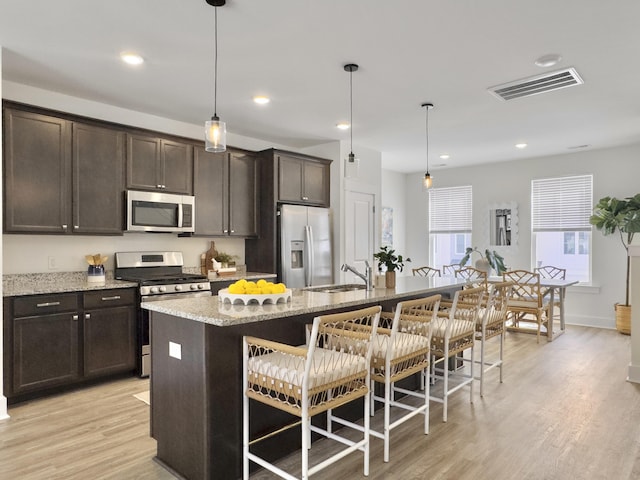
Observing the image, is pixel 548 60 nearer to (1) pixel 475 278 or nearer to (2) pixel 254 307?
(2) pixel 254 307

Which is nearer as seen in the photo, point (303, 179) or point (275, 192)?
point (275, 192)

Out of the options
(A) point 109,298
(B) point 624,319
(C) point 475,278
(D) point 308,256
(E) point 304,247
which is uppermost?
(E) point 304,247

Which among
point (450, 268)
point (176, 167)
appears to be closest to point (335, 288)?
point (176, 167)

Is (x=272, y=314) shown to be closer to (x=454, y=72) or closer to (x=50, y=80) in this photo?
(x=454, y=72)

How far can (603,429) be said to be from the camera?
9.72ft

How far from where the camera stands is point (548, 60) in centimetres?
329

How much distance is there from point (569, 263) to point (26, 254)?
7.22 meters

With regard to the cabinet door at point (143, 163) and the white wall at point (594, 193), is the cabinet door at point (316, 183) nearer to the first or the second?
the cabinet door at point (143, 163)

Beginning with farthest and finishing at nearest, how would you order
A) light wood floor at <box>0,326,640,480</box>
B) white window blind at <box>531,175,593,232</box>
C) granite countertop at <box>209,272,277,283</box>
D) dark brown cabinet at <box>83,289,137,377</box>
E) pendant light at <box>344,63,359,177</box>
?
white window blind at <box>531,175,593,232</box>, granite countertop at <box>209,272,277,283</box>, dark brown cabinet at <box>83,289,137,377</box>, pendant light at <box>344,63,359,177</box>, light wood floor at <box>0,326,640,480</box>

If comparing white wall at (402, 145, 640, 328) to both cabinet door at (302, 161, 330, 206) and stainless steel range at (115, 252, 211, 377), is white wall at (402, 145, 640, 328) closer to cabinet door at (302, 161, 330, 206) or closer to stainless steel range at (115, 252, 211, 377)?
cabinet door at (302, 161, 330, 206)

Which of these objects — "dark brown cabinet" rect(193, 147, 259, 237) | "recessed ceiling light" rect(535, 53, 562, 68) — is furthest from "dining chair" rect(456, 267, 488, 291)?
"dark brown cabinet" rect(193, 147, 259, 237)

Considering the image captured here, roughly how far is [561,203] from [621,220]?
Result: 1108 mm

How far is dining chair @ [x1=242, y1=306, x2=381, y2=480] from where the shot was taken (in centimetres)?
201

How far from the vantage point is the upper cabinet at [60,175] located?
139 inches
